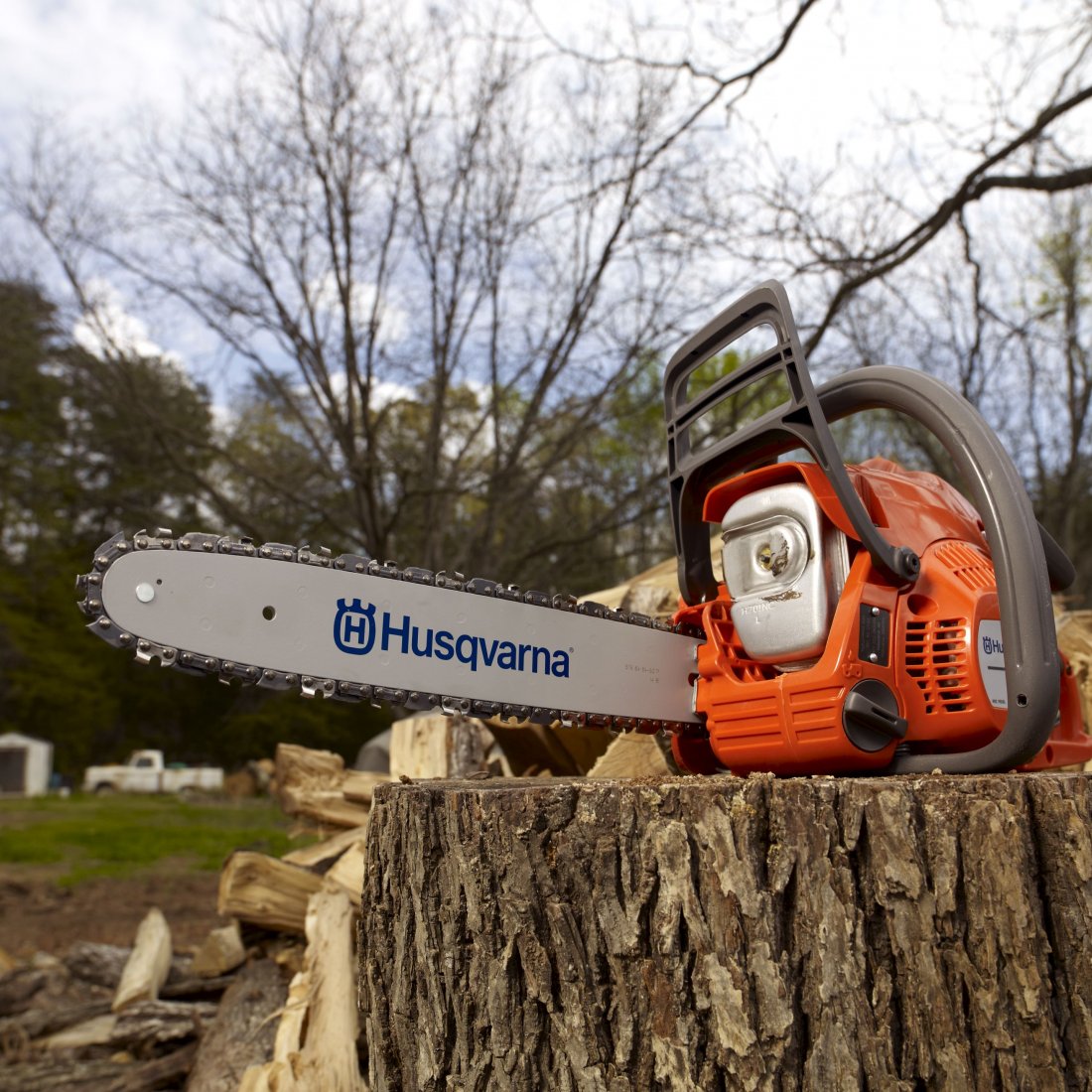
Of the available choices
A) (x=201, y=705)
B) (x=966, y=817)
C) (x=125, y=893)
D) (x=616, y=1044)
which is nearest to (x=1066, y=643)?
(x=966, y=817)

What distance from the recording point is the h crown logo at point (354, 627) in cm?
161

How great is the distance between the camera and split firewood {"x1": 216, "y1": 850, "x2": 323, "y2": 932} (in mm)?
3004

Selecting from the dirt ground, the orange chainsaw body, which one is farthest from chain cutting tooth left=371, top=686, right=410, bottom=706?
the dirt ground

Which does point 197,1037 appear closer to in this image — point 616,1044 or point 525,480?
point 616,1044

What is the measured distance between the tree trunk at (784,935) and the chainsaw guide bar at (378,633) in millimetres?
395

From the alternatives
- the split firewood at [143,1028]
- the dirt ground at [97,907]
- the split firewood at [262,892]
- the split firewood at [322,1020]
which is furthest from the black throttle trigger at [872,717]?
the dirt ground at [97,907]

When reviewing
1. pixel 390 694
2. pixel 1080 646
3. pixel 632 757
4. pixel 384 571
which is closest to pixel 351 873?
pixel 632 757

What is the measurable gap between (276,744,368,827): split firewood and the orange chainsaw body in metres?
1.90

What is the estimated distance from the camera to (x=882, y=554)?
5.46ft

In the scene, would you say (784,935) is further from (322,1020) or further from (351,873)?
(351,873)

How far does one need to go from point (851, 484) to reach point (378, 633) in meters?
0.87

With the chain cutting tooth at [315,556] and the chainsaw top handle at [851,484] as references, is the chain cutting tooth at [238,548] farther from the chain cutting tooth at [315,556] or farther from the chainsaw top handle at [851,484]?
the chainsaw top handle at [851,484]

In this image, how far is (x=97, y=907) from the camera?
5734 millimetres

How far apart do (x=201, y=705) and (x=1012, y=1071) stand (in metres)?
20.4
